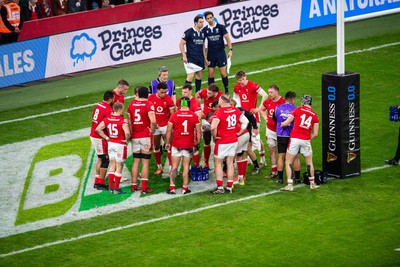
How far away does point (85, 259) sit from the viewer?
1562cm

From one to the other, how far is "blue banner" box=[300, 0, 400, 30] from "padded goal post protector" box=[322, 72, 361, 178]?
12184 mm

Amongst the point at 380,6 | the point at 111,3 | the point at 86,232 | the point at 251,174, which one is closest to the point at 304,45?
the point at 380,6

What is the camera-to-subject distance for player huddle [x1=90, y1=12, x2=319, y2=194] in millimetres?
18016

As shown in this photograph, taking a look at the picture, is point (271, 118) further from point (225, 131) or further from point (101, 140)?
point (101, 140)

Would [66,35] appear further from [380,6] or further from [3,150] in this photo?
[380,6]

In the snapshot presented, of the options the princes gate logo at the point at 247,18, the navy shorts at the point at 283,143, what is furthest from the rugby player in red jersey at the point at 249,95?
the princes gate logo at the point at 247,18

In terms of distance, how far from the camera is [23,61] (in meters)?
25.7

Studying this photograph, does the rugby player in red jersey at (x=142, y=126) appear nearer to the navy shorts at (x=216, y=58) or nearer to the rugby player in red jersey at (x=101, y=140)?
the rugby player in red jersey at (x=101, y=140)

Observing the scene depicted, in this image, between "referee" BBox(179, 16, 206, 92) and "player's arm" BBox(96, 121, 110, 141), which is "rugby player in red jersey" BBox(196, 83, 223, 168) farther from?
"referee" BBox(179, 16, 206, 92)

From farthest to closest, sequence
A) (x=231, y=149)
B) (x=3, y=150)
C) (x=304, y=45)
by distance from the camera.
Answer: (x=304, y=45)
(x=3, y=150)
(x=231, y=149)

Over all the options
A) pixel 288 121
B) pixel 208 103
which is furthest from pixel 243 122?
pixel 208 103

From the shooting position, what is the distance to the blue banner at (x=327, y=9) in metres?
30.5

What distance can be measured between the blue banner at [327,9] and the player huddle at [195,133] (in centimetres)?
1134

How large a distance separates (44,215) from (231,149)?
4013 millimetres
